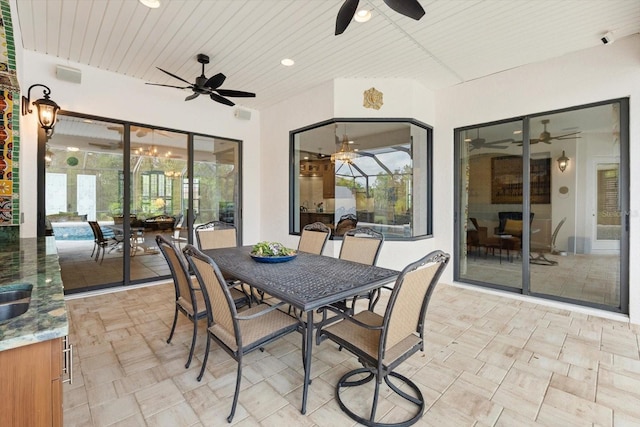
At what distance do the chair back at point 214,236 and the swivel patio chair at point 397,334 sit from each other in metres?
2.10

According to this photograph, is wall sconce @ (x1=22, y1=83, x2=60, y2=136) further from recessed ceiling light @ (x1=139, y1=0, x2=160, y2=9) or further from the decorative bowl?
the decorative bowl

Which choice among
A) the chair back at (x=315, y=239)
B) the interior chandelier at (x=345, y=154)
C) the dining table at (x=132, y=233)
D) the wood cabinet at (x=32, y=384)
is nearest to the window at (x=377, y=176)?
the interior chandelier at (x=345, y=154)

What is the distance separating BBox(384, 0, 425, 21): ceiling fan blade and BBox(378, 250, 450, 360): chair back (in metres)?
1.59

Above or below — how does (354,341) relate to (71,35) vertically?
below

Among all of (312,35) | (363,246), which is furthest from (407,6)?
(363,246)

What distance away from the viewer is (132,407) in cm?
187

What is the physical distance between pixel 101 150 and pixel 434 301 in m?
5.10

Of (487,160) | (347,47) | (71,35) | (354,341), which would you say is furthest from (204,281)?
(487,160)

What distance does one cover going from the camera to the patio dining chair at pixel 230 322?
176cm

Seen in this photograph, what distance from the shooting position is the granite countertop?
2.85 feet

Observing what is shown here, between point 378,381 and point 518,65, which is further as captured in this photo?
point 518,65

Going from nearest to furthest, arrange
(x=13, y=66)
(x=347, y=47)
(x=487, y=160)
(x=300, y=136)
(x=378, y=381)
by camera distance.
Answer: (x=378, y=381) < (x=13, y=66) < (x=347, y=47) < (x=487, y=160) < (x=300, y=136)

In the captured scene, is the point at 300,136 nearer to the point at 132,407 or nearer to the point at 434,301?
the point at 434,301

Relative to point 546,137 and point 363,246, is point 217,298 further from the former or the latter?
point 546,137
